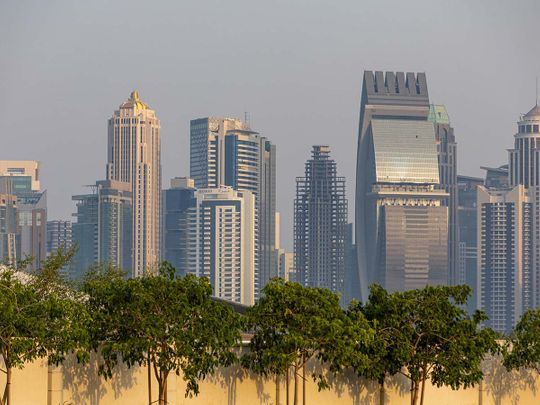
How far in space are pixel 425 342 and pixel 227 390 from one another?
26.0 feet

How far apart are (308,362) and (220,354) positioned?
4.82m

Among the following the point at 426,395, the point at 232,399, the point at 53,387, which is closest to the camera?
the point at 53,387

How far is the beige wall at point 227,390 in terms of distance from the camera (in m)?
56.9

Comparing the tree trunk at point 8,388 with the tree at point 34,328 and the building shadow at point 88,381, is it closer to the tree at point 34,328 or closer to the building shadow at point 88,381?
the tree at point 34,328

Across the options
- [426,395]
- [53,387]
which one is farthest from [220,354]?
[426,395]

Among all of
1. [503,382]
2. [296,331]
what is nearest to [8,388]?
[296,331]

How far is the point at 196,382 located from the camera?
59719mm

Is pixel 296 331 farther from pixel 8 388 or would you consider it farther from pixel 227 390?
pixel 8 388

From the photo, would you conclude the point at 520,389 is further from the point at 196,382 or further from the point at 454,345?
the point at 196,382

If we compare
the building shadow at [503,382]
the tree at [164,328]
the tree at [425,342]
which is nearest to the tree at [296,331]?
the tree at [164,328]

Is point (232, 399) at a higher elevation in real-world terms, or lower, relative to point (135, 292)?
lower

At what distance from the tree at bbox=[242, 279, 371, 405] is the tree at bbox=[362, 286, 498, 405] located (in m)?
2.17

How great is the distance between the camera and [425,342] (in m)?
62.8

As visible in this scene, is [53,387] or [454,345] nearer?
[53,387]
